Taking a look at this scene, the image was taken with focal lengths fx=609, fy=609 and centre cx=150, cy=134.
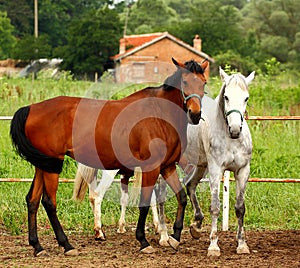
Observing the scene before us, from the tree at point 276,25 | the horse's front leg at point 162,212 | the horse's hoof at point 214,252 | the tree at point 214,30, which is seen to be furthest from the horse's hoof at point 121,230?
the tree at point 276,25

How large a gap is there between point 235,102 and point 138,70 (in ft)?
111

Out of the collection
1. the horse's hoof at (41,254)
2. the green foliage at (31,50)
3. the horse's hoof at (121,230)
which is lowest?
the horse's hoof at (121,230)

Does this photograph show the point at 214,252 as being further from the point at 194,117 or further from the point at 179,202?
the point at 194,117

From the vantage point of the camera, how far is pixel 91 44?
1593 inches

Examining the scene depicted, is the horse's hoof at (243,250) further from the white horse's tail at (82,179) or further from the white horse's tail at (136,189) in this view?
the white horse's tail at (82,179)

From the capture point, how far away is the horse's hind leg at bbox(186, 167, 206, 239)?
689cm

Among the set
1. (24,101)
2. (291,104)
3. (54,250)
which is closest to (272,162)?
(54,250)

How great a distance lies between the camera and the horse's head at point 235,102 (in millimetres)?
5578

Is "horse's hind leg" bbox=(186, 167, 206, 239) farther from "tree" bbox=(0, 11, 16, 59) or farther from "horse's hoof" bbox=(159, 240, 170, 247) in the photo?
"tree" bbox=(0, 11, 16, 59)

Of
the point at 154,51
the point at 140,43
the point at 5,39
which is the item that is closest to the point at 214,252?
the point at 154,51

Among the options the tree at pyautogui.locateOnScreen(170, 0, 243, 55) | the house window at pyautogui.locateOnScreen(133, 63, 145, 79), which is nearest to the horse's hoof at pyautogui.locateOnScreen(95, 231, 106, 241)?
the house window at pyautogui.locateOnScreen(133, 63, 145, 79)

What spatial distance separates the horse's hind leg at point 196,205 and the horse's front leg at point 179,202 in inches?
26.9

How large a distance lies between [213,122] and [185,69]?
0.70m

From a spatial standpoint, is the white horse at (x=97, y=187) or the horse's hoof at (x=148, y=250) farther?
the white horse at (x=97, y=187)
